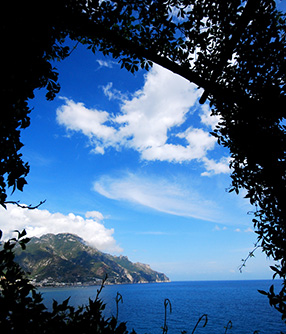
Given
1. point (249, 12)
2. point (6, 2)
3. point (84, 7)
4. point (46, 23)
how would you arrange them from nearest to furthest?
point (6, 2)
point (46, 23)
point (249, 12)
point (84, 7)

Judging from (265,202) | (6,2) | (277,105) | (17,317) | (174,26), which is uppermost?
(174,26)

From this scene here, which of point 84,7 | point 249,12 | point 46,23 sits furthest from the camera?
point 84,7

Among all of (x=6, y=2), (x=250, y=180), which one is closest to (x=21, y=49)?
(x=6, y=2)

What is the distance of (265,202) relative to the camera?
5094 millimetres

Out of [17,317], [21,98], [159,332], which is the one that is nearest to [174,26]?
[21,98]

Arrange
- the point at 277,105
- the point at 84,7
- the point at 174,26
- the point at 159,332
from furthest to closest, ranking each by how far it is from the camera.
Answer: the point at 159,332
the point at 174,26
the point at 84,7
the point at 277,105

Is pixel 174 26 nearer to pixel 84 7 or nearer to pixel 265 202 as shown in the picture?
pixel 84 7

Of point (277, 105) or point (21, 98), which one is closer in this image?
point (21, 98)

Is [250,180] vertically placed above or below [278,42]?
below

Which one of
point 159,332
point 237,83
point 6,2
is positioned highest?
point 237,83

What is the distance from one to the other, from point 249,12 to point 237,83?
6.18ft

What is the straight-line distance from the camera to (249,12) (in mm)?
3656

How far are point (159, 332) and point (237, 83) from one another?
92745 mm

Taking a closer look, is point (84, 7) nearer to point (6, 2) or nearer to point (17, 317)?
point (6, 2)
